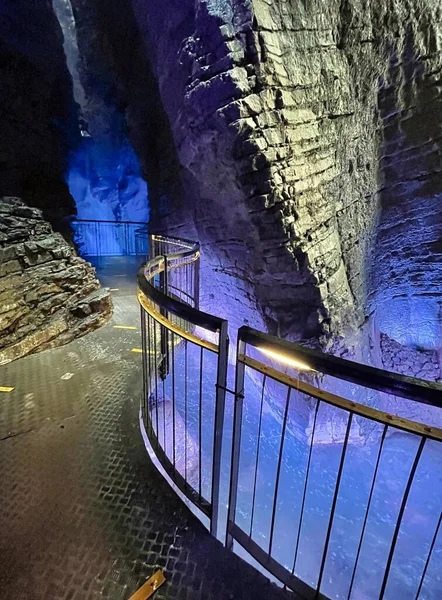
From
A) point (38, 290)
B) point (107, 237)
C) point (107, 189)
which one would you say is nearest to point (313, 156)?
point (38, 290)

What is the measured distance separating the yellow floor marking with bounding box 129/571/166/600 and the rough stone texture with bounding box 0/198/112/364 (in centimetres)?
422

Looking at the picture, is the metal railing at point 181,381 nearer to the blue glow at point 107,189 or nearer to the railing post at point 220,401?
the railing post at point 220,401

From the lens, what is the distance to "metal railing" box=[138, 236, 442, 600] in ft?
4.84

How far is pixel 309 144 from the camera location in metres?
5.03

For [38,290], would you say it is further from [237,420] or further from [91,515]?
[237,420]

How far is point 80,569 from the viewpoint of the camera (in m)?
1.80

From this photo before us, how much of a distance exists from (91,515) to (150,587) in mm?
663

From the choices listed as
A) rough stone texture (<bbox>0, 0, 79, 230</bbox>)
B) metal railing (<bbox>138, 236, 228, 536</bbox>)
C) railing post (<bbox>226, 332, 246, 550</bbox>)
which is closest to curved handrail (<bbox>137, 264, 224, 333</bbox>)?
metal railing (<bbox>138, 236, 228, 536</bbox>)

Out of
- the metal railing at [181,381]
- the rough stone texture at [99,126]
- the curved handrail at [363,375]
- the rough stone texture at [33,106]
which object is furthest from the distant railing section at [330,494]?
the rough stone texture at [99,126]

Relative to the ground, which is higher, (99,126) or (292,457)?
(99,126)

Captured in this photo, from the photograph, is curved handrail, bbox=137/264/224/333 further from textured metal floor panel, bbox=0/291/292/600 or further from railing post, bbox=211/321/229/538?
textured metal floor panel, bbox=0/291/292/600

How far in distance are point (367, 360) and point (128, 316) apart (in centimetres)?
543

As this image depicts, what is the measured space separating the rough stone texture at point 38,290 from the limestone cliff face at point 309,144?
10.2 feet

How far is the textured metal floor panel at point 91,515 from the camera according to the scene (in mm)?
1731
